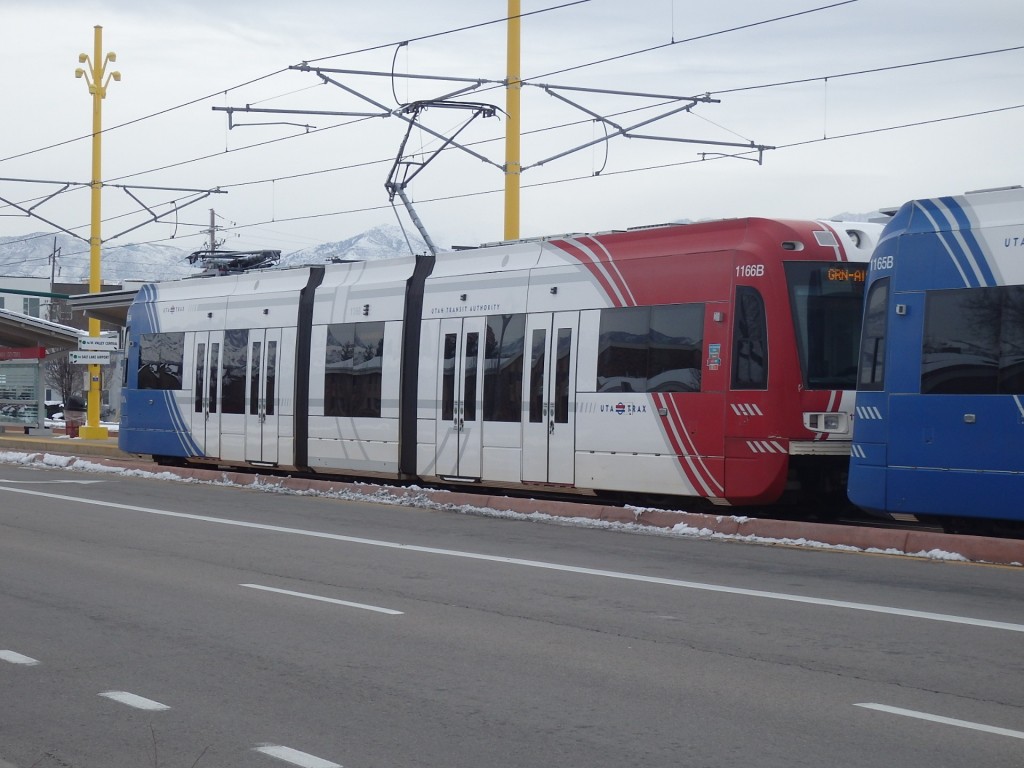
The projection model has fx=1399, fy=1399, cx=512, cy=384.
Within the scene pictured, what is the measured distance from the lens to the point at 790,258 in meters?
15.5

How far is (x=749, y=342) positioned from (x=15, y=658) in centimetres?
939

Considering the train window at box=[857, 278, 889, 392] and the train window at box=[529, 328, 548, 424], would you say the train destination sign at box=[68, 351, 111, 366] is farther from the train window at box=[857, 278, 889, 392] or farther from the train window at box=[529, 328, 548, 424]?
the train window at box=[857, 278, 889, 392]

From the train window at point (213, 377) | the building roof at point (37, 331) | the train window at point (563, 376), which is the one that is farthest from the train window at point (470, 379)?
the building roof at point (37, 331)

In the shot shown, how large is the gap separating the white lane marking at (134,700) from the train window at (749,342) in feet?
31.4

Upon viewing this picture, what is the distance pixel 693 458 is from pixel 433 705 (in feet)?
30.5

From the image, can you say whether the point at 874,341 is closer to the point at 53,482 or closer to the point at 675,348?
the point at 675,348

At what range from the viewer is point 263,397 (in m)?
23.0

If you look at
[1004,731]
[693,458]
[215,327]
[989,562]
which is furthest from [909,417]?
[215,327]

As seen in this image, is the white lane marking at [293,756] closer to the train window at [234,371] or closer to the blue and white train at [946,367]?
the blue and white train at [946,367]

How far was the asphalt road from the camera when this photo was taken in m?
6.10

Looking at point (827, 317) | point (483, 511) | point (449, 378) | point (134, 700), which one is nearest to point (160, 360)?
point (449, 378)

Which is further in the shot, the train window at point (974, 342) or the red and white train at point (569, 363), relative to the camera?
the red and white train at point (569, 363)

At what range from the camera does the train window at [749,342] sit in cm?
1532

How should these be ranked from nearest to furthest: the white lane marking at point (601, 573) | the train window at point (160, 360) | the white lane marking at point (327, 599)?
1. the white lane marking at point (601, 573)
2. the white lane marking at point (327, 599)
3. the train window at point (160, 360)
